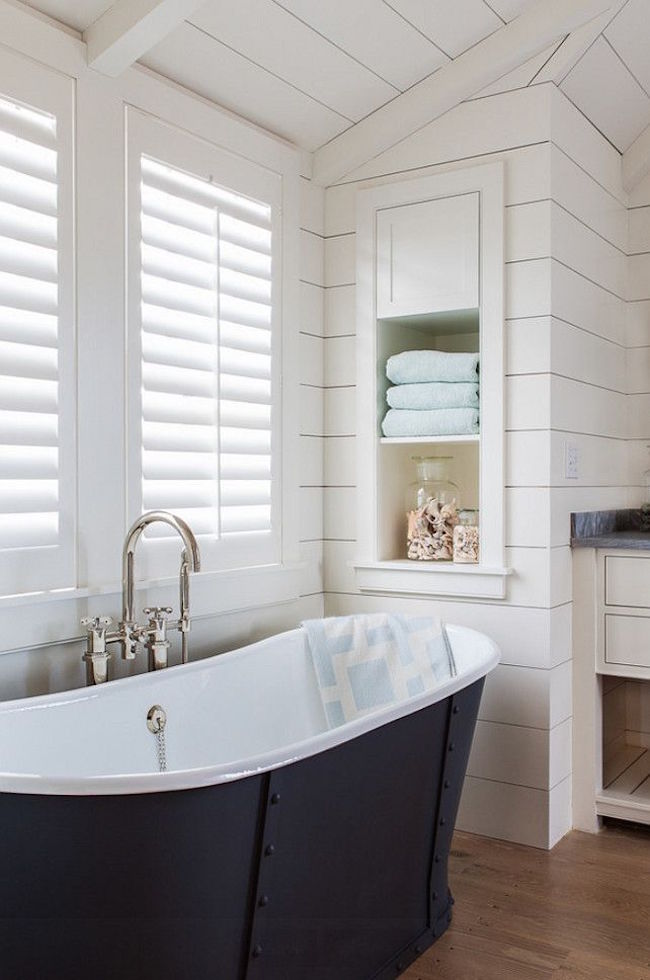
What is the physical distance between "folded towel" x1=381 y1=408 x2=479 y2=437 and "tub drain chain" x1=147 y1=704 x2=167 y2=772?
1.22 metres

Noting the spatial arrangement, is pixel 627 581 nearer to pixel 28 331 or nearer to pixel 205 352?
pixel 205 352

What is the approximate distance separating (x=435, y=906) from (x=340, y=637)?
0.75m

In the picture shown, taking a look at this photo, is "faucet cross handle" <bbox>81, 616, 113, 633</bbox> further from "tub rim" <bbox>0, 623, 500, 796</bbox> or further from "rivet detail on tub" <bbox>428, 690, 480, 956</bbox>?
"rivet detail on tub" <bbox>428, 690, 480, 956</bbox>

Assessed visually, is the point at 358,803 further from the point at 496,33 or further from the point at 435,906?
the point at 496,33

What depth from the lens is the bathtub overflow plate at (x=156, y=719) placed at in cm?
217

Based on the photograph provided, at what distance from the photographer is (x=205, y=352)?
2656 mm

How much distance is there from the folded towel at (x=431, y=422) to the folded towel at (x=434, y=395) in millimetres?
18

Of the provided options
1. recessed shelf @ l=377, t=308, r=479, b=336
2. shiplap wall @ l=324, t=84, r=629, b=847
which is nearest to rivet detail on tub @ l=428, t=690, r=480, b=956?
shiplap wall @ l=324, t=84, r=629, b=847

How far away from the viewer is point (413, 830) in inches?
84.3

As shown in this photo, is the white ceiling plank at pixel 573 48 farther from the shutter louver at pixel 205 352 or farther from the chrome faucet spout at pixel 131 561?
the chrome faucet spout at pixel 131 561

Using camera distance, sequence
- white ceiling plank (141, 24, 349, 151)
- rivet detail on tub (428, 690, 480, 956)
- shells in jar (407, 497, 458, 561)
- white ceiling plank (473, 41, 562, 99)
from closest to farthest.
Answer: rivet detail on tub (428, 690, 480, 956)
white ceiling plank (141, 24, 349, 151)
white ceiling plank (473, 41, 562, 99)
shells in jar (407, 497, 458, 561)

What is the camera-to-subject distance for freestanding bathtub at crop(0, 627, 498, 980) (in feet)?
4.69

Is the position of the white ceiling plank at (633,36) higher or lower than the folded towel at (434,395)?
higher

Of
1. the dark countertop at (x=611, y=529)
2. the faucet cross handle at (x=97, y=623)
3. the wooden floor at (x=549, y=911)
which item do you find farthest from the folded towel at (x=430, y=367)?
the wooden floor at (x=549, y=911)
